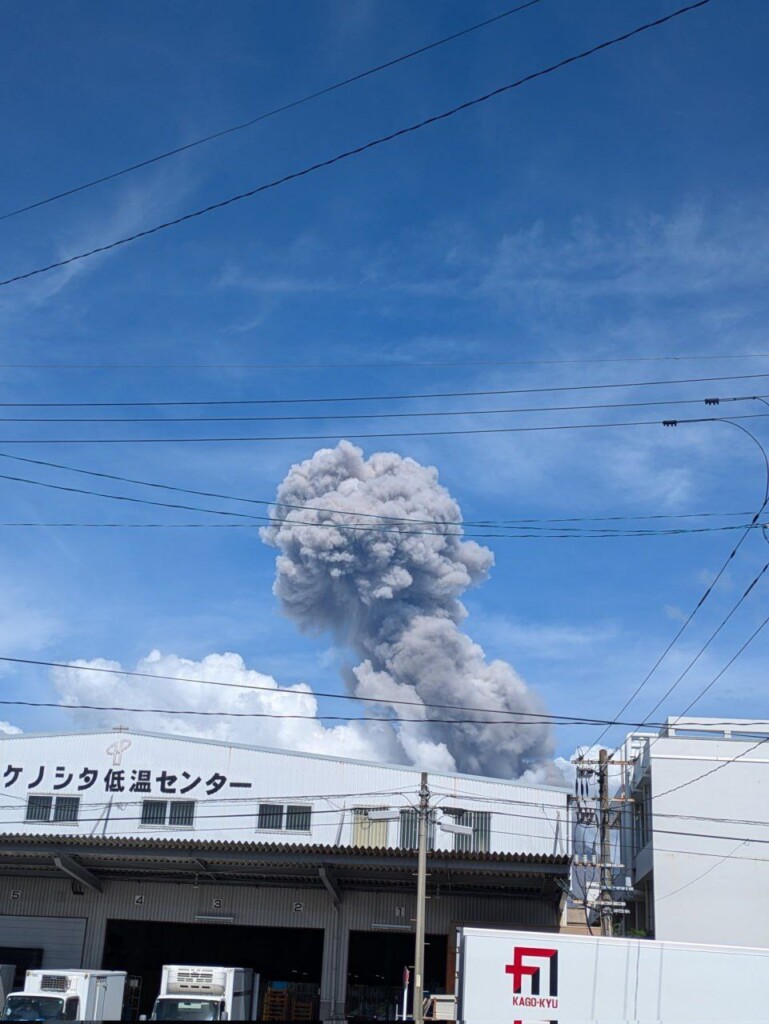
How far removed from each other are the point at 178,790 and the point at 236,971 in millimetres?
12236

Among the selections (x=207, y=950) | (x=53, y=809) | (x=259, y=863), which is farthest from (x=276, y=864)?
(x=207, y=950)

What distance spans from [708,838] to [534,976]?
24.7 metres

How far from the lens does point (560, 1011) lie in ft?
56.2

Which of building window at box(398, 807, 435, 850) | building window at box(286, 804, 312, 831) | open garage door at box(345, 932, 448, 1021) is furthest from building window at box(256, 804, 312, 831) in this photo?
open garage door at box(345, 932, 448, 1021)

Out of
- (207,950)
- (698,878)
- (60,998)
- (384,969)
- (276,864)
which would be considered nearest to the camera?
(60,998)

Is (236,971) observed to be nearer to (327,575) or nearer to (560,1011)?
(560,1011)

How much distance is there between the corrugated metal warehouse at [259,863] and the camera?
29.9 meters

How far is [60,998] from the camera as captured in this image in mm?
24047

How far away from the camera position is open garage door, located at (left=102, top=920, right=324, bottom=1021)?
1553 inches

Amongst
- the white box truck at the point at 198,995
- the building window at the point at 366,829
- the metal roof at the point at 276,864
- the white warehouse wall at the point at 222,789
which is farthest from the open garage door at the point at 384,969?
the white box truck at the point at 198,995

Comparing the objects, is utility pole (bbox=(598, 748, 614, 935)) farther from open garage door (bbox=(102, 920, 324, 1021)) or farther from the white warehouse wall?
open garage door (bbox=(102, 920, 324, 1021))

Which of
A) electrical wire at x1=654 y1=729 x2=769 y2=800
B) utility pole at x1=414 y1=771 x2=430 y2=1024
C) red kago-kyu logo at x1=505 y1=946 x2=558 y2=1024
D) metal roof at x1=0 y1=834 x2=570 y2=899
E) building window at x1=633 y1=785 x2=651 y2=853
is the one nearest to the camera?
red kago-kyu logo at x1=505 y1=946 x2=558 y2=1024

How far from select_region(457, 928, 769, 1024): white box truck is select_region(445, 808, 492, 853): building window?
2015 cm

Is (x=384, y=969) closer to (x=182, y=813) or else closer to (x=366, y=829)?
(x=366, y=829)
